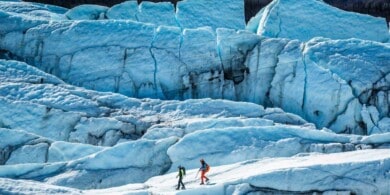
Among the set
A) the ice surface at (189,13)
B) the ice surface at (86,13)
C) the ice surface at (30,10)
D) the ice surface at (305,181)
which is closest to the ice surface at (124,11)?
the ice surface at (189,13)

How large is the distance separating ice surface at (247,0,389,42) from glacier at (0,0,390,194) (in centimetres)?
4

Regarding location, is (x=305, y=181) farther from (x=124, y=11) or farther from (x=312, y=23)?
(x=124, y=11)

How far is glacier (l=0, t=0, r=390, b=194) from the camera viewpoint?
1425cm

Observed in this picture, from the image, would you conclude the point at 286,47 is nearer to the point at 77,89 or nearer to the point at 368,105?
the point at 368,105

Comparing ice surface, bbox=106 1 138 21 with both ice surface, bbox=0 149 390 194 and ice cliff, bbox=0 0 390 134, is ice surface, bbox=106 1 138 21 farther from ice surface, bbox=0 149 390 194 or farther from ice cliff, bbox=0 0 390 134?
ice surface, bbox=0 149 390 194

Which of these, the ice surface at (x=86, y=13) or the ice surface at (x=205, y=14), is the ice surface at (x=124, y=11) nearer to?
the ice surface at (x=86, y=13)

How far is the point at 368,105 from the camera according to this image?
701 inches

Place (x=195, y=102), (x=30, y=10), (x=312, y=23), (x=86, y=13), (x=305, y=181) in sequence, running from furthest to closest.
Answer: (x=86, y=13) → (x=30, y=10) → (x=312, y=23) → (x=195, y=102) → (x=305, y=181)

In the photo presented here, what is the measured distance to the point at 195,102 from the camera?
1794 cm

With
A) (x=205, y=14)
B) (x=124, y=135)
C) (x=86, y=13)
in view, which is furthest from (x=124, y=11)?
(x=124, y=135)

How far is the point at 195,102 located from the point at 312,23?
5824 millimetres

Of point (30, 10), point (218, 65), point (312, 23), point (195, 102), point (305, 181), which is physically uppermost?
point (30, 10)

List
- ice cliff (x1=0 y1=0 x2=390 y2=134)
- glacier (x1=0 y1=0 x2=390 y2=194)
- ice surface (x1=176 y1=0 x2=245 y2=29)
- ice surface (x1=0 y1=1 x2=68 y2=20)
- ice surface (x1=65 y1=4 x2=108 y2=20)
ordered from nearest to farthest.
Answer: glacier (x1=0 y1=0 x2=390 y2=194)
ice cliff (x1=0 y1=0 x2=390 y2=134)
ice surface (x1=0 y1=1 x2=68 y2=20)
ice surface (x1=176 y1=0 x2=245 y2=29)
ice surface (x1=65 y1=4 x2=108 y2=20)

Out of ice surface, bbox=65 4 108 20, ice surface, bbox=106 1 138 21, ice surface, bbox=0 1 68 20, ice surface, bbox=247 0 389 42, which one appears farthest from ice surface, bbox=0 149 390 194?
ice surface, bbox=65 4 108 20
